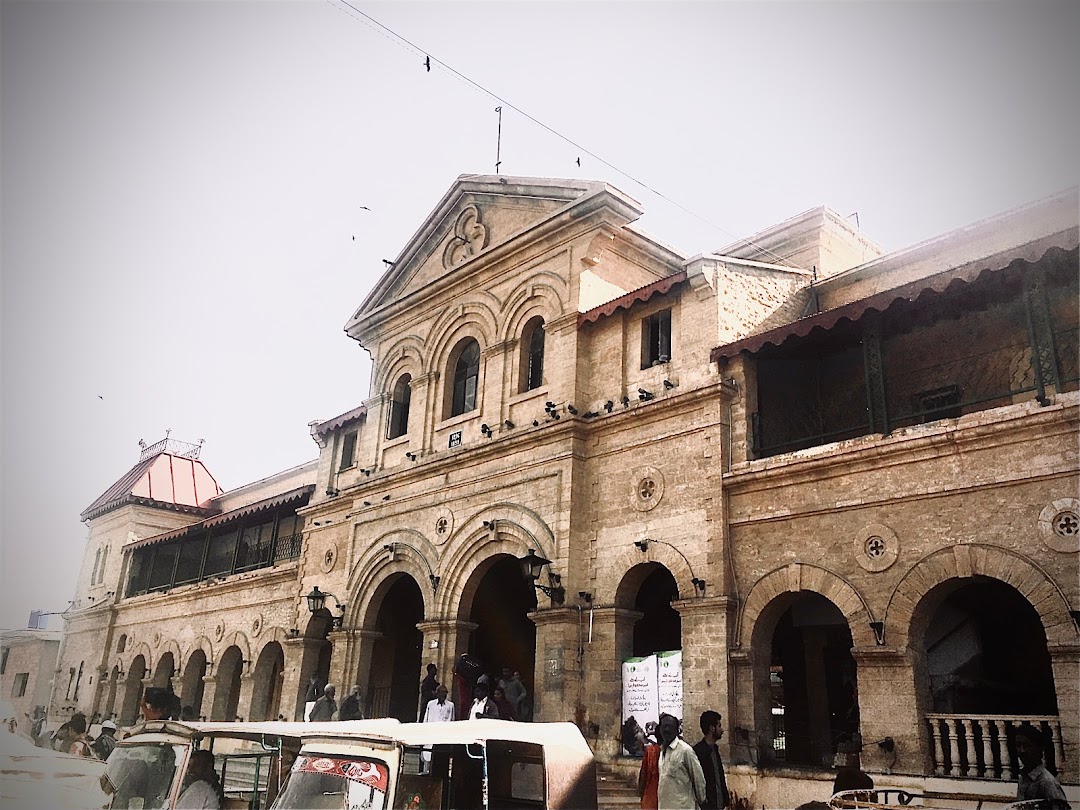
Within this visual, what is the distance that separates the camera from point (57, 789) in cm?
871

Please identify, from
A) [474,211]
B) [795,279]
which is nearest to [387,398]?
[474,211]

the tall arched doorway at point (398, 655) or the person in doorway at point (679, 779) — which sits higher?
the tall arched doorway at point (398, 655)

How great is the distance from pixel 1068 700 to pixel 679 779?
459cm

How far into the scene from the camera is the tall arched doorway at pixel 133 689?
1163 inches

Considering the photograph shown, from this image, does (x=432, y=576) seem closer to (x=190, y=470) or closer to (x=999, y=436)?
(x=999, y=436)

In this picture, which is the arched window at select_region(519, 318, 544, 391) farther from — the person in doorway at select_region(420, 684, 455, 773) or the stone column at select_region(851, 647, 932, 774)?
the stone column at select_region(851, 647, 932, 774)

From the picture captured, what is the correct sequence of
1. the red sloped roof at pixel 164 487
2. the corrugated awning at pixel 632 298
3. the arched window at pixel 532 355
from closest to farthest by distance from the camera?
the corrugated awning at pixel 632 298 < the arched window at pixel 532 355 < the red sloped roof at pixel 164 487

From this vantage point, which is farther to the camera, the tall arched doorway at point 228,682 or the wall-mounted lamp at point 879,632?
the tall arched doorway at point 228,682

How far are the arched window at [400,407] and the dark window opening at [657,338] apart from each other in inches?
279

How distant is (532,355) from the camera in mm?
18250

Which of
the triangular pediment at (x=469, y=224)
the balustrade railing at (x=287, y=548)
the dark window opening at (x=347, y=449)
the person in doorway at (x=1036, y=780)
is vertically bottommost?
the person in doorway at (x=1036, y=780)

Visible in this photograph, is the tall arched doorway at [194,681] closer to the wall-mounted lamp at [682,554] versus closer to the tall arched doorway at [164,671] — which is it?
the tall arched doorway at [164,671]

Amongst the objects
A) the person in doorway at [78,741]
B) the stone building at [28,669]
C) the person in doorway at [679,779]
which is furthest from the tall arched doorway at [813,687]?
the stone building at [28,669]

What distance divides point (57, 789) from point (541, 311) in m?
11.6
